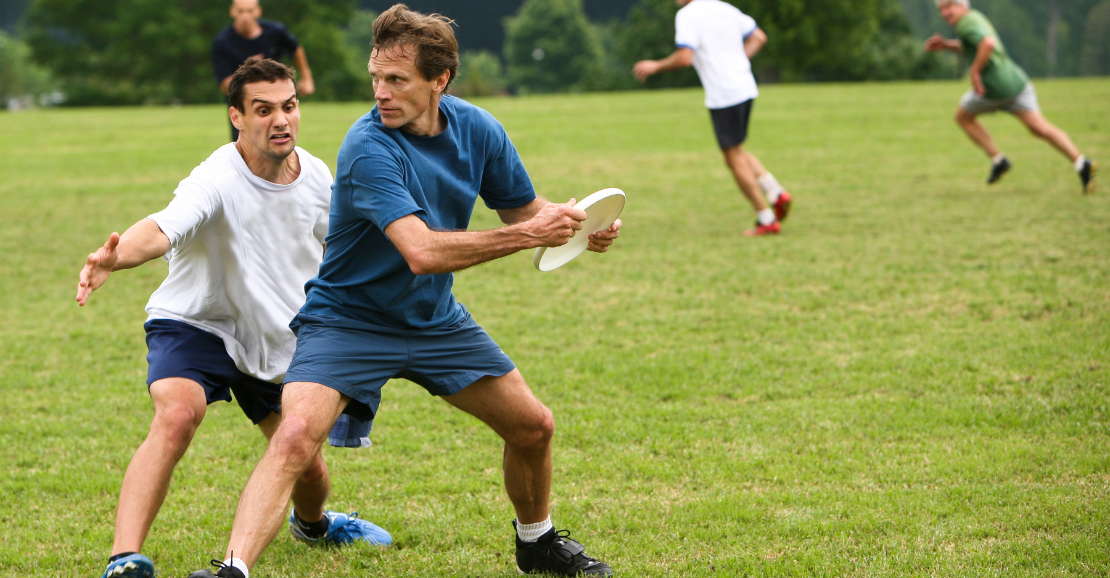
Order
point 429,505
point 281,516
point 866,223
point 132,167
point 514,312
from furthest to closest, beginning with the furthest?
point 132,167 → point 866,223 → point 514,312 → point 429,505 → point 281,516

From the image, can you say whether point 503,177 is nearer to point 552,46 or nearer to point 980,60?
point 980,60

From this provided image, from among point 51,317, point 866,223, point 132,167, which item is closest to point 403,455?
point 51,317

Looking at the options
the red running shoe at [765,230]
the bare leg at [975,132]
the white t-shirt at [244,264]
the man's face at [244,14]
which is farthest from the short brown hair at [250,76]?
the bare leg at [975,132]

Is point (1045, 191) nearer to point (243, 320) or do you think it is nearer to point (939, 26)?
point (243, 320)

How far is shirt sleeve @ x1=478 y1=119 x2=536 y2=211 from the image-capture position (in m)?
3.40

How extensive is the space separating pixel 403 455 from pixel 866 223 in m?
6.29

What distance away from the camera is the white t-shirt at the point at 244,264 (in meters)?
3.41

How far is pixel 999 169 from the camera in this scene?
432 inches

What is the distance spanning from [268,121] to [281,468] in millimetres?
1274

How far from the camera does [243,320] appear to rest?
11.3ft

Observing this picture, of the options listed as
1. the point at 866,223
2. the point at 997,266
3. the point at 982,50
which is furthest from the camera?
the point at 982,50

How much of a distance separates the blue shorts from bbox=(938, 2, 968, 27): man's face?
9.06m

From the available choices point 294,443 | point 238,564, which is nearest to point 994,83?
point 294,443

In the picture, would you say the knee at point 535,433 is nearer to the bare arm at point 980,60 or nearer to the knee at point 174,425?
the knee at point 174,425
